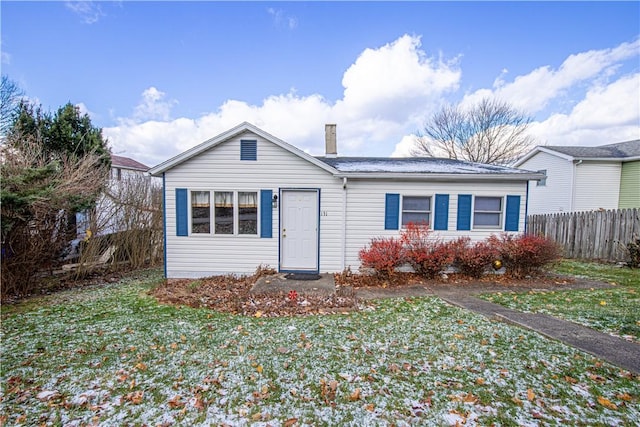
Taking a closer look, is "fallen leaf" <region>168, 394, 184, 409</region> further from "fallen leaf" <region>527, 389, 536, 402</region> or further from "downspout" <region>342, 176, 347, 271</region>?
"downspout" <region>342, 176, 347, 271</region>

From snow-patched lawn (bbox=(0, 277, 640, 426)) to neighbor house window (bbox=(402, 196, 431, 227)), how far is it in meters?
3.64

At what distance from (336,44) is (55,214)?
1061 centimetres

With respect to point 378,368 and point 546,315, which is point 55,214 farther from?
point 546,315

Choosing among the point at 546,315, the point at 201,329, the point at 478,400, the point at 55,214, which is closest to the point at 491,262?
the point at 546,315

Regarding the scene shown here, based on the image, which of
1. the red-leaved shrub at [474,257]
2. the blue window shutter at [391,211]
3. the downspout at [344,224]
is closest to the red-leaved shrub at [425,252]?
the red-leaved shrub at [474,257]

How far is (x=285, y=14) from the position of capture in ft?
33.4

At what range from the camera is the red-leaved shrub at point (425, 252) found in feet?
25.0

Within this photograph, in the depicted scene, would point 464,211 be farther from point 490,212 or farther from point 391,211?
point 391,211

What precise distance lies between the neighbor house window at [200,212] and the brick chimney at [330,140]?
5.13 metres

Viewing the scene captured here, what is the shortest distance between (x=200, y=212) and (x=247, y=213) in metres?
1.30

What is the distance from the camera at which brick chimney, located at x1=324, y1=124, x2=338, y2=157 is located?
36.2ft

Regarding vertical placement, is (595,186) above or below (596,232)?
above

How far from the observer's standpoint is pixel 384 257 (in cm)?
741

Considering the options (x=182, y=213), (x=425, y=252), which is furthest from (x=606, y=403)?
(x=182, y=213)
